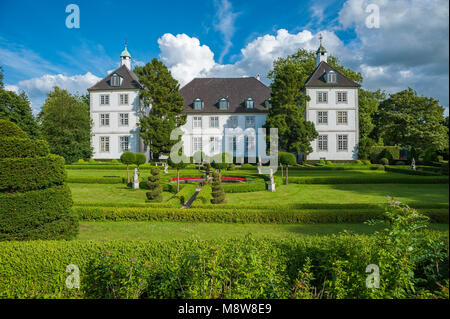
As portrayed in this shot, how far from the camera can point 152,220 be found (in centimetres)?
739

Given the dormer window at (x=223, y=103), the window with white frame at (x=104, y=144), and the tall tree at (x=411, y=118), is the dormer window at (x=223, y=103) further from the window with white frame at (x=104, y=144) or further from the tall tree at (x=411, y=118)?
the tall tree at (x=411, y=118)

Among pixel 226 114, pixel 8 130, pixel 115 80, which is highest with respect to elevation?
pixel 115 80

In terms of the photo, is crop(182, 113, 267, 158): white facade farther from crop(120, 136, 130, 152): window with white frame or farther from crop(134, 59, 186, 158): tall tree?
crop(120, 136, 130, 152): window with white frame

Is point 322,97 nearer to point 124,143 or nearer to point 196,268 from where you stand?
point 124,143

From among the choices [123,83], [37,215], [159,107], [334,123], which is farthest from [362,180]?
[123,83]

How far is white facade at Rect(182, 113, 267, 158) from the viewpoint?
99.1 ft

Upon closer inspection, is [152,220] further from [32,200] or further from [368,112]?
[368,112]

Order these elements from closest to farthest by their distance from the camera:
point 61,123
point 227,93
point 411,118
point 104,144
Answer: point 61,123, point 411,118, point 104,144, point 227,93

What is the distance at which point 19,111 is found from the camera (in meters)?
20.0

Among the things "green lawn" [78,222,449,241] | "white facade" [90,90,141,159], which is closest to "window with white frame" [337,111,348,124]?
"green lawn" [78,222,449,241]

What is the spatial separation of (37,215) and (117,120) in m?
26.9

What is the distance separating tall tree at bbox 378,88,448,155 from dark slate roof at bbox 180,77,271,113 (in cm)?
1624

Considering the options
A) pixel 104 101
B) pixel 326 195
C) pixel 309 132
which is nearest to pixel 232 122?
pixel 309 132

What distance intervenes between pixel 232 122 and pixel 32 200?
2696 centimetres
